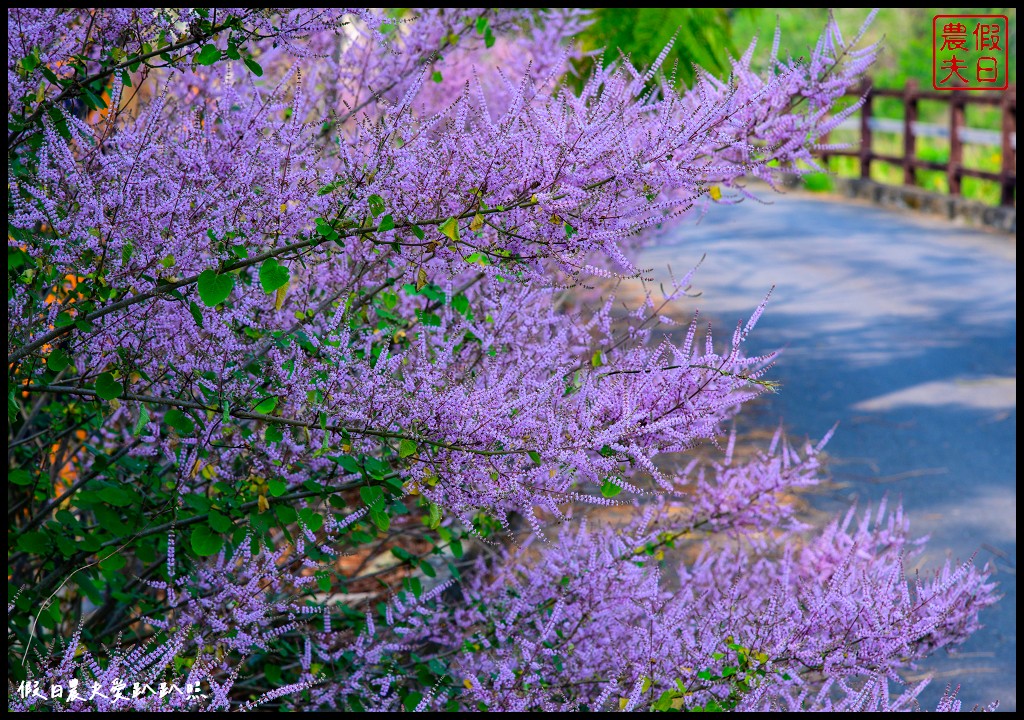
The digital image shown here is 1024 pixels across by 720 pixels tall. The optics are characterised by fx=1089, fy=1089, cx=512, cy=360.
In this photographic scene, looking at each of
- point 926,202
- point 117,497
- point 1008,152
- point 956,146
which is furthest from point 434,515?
point 956,146

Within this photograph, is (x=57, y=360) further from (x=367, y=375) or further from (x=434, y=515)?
(x=434, y=515)

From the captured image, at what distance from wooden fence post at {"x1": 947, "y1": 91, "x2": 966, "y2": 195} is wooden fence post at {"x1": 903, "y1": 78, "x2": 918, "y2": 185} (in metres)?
1.29

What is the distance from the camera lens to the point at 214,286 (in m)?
2.01

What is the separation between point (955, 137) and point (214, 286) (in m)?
16.8

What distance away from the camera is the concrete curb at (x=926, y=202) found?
14305 mm

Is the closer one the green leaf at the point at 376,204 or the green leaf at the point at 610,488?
the green leaf at the point at 376,204

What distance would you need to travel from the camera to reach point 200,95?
374cm

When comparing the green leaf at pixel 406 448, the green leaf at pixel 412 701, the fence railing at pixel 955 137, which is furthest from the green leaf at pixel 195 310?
the fence railing at pixel 955 137

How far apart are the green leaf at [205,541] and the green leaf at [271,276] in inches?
25.3

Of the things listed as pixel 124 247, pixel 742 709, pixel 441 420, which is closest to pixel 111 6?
pixel 124 247

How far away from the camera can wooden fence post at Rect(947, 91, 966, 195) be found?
54.3 feet

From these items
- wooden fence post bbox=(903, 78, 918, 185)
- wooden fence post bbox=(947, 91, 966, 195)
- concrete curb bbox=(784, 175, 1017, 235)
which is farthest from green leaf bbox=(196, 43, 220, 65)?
wooden fence post bbox=(903, 78, 918, 185)

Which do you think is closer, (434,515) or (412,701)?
(434,515)

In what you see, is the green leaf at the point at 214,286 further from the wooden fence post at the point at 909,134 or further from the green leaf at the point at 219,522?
the wooden fence post at the point at 909,134
